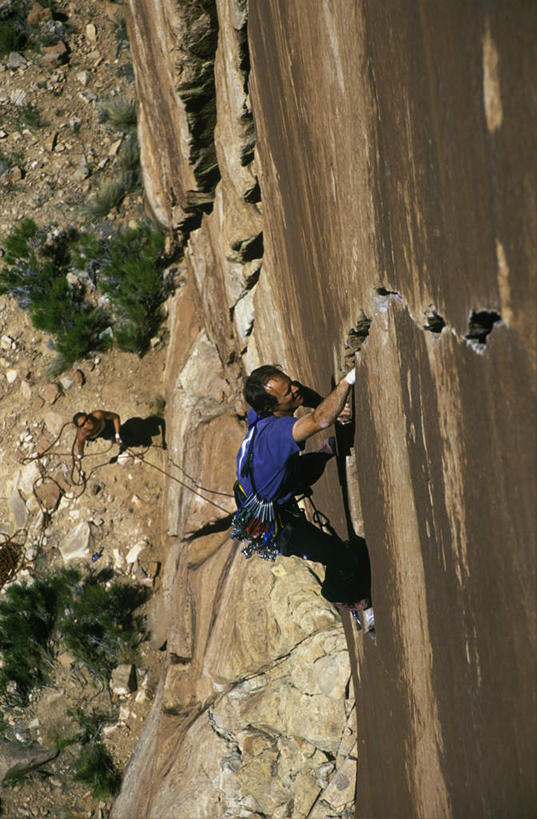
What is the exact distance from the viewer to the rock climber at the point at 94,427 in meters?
6.55

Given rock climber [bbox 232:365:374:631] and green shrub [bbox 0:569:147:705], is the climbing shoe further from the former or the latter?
green shrub [bbox 0:569:147:705]

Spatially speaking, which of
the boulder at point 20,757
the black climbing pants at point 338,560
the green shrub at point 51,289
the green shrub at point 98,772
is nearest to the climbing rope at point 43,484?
the green shrub at point 51,289

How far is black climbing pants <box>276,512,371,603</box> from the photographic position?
11.2ft

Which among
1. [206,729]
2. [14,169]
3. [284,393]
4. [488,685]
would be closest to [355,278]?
[284,393]

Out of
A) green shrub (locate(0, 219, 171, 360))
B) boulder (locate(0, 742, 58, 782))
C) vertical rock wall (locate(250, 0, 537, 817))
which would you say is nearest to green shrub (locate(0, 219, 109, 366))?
green shrub (locate(0, 219, 171, 360))

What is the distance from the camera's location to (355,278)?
8.58ft

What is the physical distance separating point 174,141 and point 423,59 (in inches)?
165

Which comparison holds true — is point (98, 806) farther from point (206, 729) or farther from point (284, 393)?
point (284, 393)

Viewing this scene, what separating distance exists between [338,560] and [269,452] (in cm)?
70

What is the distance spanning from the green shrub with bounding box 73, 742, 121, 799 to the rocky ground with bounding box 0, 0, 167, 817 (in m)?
0.09

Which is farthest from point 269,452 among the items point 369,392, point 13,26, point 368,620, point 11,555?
point 13,26

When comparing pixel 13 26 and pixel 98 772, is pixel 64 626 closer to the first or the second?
pixel 98 772

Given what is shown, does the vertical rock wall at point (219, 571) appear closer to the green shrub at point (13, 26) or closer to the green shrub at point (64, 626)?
the green shrub at point (64, 626)

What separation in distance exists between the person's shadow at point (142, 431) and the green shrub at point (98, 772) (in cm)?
287
